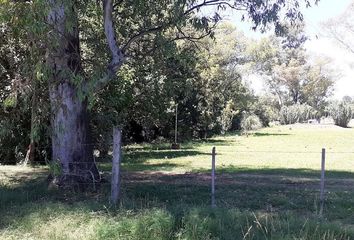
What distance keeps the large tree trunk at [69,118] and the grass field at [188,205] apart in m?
0.64

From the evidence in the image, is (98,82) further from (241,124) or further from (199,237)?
(241,124)

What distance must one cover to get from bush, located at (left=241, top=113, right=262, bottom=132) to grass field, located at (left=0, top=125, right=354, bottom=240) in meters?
32.0

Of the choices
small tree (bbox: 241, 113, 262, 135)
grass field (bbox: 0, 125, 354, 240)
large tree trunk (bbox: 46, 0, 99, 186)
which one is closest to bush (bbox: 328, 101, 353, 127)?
small tree (bbox: 241, 113, 262, 135)

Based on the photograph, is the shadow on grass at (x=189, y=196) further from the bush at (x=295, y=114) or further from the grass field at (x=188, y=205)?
the bush at (x=295, y=114)

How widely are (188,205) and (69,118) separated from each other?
4214mm

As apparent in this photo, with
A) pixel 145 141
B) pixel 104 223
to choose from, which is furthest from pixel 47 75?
pixel 145 141

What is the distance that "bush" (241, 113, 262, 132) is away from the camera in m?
51.5

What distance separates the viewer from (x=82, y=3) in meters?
11.8

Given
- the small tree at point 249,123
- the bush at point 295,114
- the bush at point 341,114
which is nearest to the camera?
the small tree at point 249,123

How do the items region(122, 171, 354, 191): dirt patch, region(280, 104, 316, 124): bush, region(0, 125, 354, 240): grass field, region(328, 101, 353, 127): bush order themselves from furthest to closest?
region(280, 104, 316, 124): bush
region(328, 101, 353, 127): bush
region(122, 171, 354, 191): dirt patch
region(0, 125, 354, 240): grass field

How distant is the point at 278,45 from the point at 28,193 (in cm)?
7508

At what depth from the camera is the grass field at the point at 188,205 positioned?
6.88 metres

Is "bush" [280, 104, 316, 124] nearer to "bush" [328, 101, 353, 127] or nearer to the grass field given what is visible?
"bush" [328, 101, 353, 127]

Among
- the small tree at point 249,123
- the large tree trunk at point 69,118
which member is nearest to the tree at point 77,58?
the large tree trunk at point 69,118
